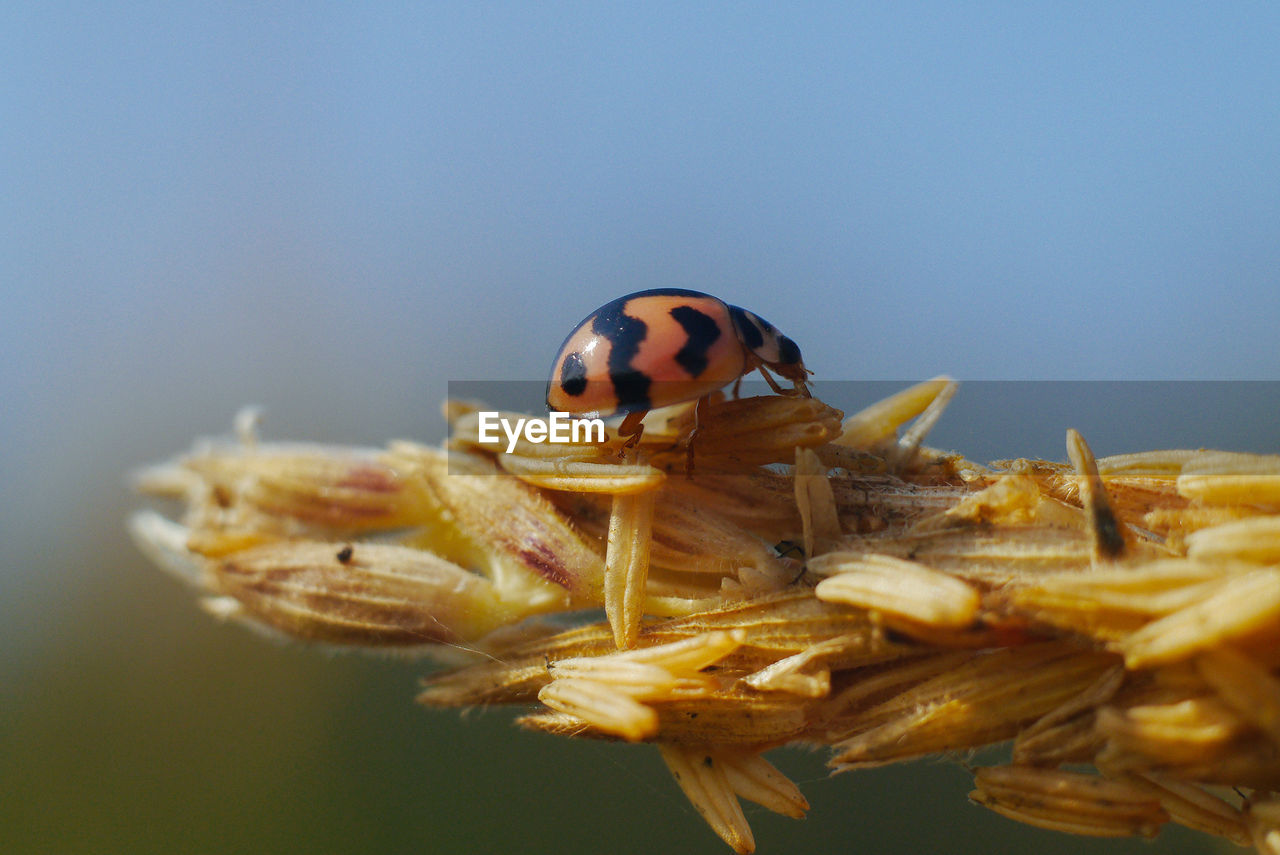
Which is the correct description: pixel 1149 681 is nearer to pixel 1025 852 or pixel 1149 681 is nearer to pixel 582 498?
pixel 582 498

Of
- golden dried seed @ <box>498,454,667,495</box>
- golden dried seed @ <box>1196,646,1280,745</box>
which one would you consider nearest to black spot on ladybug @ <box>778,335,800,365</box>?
golden dried seed @ <box>498,454,667,495</box>

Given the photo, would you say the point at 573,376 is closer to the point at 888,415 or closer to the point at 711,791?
the point at 888,415

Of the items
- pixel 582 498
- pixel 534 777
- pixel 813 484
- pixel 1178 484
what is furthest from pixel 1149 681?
pixel 534 777

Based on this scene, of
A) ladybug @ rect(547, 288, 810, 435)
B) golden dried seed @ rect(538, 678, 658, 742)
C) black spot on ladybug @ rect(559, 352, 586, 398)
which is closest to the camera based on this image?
golden dried seed @ rect(538, 678, 658, 742)

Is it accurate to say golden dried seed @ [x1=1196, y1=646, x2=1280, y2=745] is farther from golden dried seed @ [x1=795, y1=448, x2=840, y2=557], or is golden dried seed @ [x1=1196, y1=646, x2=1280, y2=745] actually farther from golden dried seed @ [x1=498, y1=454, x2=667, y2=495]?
A: golden dried seed @ [x1=498, y1=454, x2=667, y2=495]

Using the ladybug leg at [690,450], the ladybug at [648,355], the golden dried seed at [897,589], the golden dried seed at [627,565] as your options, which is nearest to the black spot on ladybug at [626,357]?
the ladybug at [648,355]

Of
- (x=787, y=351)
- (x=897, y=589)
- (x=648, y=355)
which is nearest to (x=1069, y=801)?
(x=897, y=589)
